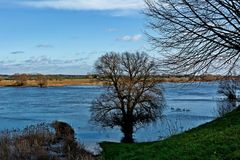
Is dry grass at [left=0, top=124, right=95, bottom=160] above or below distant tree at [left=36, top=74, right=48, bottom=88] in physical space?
below

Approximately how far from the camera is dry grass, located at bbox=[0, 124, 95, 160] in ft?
70.9

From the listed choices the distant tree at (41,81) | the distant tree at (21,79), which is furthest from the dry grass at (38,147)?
the distant tree at (21,79)

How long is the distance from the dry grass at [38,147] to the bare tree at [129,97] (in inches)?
639

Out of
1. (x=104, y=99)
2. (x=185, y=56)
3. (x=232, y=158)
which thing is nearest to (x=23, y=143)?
(x=185, y=56)

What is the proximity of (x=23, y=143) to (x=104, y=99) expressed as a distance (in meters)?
23.2

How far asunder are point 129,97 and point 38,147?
2317 cm

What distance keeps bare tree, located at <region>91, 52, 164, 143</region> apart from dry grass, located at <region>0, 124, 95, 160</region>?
16.2m

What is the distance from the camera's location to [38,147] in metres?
22.9

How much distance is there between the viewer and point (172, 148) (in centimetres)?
1217

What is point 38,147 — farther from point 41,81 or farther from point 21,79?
point 21,79

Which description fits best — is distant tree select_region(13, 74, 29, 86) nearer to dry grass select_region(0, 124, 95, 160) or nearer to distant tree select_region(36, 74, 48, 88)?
distant tree select_region(36, 74, 48, 88)

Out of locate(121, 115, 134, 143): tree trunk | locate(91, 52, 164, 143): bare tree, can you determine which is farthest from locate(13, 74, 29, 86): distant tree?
locate(121, 115, 134, 143): tree trunk

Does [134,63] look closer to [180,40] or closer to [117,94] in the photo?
[117,94]

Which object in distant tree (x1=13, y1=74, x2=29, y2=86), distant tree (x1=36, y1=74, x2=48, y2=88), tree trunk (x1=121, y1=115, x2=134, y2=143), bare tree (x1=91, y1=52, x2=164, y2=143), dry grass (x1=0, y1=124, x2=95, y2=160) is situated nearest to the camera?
dry grass (x1=0, y1=124, x2=95, y2=160)
